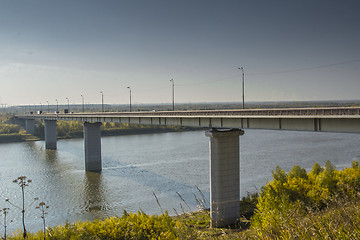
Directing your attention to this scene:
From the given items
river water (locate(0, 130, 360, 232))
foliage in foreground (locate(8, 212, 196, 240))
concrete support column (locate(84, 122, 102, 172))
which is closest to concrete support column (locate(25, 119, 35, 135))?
river water (locate(0, 130, 360, 232))

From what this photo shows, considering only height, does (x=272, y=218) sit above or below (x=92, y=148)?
above

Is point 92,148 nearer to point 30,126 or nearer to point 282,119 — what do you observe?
point 282,119

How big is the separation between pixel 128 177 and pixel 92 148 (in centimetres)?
1149

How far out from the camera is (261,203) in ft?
71.4

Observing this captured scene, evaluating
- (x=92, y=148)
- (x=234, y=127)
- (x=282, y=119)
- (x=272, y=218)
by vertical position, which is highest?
(x=282, y=119)

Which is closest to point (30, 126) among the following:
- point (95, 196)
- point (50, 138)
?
point (50, 138)

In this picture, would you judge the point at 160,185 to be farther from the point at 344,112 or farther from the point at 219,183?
the point at 344,112

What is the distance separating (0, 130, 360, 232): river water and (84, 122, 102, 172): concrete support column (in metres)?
1.41

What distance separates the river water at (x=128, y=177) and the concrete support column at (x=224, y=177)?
2104mm

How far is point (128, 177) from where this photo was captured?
134 feet

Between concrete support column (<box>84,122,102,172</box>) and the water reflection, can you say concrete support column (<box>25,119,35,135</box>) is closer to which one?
concrete support column (<box>84,122,102,172</box>)

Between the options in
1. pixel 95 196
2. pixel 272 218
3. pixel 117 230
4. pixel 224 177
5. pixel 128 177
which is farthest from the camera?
pixel 128 177

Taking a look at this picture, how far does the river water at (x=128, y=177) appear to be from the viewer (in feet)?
94.1

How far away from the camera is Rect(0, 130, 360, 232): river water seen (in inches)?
1129
